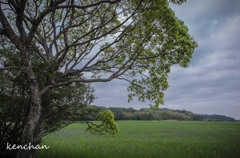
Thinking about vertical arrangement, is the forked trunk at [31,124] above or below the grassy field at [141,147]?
above

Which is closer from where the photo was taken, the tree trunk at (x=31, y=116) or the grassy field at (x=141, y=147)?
the tree trunk at (x=31, y=116)

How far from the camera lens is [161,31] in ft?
40.8

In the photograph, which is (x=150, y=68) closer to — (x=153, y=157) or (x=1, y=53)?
(x=153, y=157)

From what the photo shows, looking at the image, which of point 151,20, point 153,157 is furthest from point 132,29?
point 153,157

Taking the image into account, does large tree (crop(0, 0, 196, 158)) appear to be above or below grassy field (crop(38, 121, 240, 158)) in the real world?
above

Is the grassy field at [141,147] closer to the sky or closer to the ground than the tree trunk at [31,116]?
closer to the ground

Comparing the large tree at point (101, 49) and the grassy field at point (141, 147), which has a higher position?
the large tree at point (101, 49)

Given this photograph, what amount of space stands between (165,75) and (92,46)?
4601 mm

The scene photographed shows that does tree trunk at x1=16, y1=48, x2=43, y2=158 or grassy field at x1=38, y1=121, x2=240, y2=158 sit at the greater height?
tree trunk at x1=16, y1=48, x2=43, y2=158

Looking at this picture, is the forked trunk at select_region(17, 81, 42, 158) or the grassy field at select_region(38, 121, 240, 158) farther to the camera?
the grassy field at select_region(38, 121, 240, 158)

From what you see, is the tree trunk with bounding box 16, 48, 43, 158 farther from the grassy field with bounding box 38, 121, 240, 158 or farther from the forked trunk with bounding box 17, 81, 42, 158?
the grassy field with bounding box 38, 121, 240, 158

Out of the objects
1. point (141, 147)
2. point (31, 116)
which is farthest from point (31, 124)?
point (141, 147)

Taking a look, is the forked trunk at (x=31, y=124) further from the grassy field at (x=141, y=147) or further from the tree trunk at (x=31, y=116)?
the grassy field at (x=141, y=147)

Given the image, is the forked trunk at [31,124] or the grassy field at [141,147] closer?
the forked trunk at [31,124]
